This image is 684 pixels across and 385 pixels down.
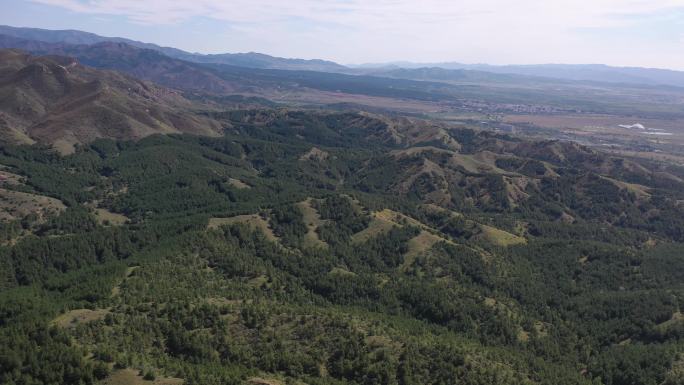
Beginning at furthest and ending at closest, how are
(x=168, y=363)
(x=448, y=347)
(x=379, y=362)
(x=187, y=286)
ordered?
(x=187, y=286)
(x=448, y=347)
(x=379, y=362)
(x=168, y=363)

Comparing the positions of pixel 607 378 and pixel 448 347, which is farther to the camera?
pixel 607 378

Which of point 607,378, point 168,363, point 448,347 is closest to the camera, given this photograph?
point 168,363

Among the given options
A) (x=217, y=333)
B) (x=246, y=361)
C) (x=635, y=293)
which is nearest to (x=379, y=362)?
(x=246, y=361)

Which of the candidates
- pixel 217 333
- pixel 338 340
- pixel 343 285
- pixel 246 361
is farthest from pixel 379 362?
pixel 343 285

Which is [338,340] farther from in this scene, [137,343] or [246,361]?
[137,343]

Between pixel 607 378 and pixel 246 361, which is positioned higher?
pixel 246 361

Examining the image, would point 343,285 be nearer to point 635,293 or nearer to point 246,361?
point 246,361

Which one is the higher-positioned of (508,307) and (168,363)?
(168,363)

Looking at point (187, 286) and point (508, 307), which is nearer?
point (187, 286)

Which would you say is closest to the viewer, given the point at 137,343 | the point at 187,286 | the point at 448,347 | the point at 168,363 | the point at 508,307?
the point at 168,363
